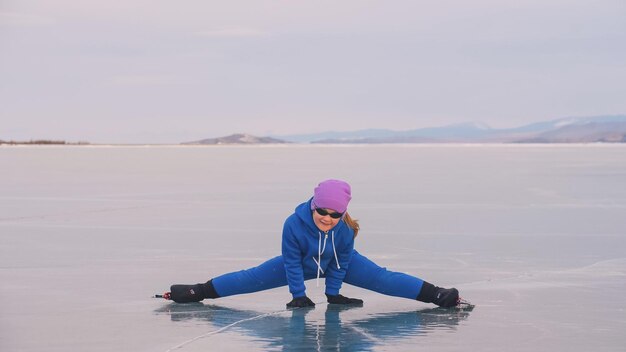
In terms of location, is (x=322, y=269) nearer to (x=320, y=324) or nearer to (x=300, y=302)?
(x=300, y=302)

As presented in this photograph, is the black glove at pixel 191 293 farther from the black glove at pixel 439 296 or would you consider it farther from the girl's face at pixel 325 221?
the black glove at pixel 439 296

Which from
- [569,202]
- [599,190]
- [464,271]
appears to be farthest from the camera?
[599,190]

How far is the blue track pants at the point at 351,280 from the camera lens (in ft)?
21.9

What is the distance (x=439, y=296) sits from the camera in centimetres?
646

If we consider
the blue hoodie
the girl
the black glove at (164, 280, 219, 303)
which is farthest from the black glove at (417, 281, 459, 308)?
the black glove at (164, 280, 219, 303)

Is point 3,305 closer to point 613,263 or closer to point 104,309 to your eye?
point 104,309

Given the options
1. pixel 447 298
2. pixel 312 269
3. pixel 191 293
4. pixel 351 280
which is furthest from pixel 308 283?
pixel 447 298

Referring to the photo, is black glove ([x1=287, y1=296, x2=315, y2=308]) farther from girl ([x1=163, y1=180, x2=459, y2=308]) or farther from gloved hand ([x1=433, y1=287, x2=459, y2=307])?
gloved hand ([x1=433, y1=287, x2=459, y2=307])

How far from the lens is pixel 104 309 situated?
6246 millimetres

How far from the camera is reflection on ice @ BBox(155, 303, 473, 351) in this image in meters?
5.29

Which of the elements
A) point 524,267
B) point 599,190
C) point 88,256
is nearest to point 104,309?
point 88,256

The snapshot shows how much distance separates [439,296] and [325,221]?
839 millimetres

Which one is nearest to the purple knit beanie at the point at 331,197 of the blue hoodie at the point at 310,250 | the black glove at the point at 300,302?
the blue hoodie at the point at 310,250

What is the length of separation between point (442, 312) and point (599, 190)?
1233 cm
